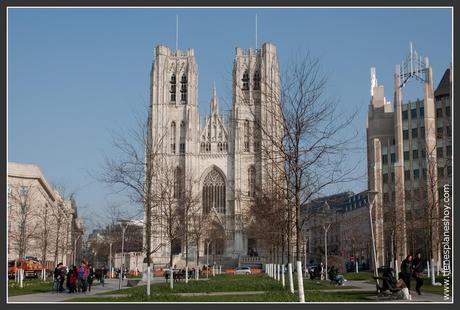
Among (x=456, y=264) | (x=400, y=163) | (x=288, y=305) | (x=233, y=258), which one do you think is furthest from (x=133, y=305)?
(x=233, y=258)

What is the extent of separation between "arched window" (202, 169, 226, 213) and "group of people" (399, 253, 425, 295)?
83.3m

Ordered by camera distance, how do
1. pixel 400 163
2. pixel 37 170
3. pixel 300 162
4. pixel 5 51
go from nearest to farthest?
pixel 5 51, pixel 300 162, pixel 400 163, pixel 37 170

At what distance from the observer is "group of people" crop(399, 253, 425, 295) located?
22538mm

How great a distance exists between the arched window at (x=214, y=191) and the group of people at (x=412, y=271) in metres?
83.3

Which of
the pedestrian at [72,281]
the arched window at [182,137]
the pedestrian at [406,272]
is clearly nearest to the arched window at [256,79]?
the arched window at [182,137]

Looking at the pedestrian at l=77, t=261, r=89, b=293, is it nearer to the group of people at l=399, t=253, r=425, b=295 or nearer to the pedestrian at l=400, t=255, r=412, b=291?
the group of people at l=399, t=253, r=425, b=295

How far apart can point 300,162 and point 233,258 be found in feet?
259

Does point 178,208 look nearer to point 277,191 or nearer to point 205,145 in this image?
point 277,191

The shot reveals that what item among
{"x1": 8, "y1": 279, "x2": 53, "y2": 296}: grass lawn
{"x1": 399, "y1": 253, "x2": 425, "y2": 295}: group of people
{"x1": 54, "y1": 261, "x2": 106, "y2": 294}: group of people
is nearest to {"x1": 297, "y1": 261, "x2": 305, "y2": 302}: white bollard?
{"x1": 399, "y1": 253, "x2": 425, "y2": 295}: group of people

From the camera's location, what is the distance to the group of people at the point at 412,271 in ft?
73.9

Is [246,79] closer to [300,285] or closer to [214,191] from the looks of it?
[214,191]

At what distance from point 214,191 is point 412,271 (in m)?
85.0

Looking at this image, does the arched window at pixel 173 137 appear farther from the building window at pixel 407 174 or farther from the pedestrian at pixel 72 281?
the pedestrian at pixel 72 281

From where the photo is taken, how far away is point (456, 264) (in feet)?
59.2
